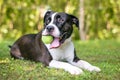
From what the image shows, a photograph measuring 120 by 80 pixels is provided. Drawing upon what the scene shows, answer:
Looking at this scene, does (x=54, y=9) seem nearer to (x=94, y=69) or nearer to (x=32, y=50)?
(x=32, y=50)

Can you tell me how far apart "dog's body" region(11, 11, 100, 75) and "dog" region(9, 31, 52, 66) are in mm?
21

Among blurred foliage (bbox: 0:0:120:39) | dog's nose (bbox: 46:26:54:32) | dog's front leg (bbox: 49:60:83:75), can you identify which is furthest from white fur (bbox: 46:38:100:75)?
blurred foliage (bbox: 0:0:120:39)

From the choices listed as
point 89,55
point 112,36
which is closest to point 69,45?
point 89,55

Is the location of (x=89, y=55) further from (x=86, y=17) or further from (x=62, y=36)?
(x=86, y=17)

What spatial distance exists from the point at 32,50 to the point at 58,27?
1.06 metres

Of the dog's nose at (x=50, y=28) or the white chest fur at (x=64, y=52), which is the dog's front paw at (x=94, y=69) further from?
the dog's nose at (x=50, y=28)

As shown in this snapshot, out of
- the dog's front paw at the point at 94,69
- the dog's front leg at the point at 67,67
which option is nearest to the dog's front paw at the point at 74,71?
the dog's front leg at the point at 67,67

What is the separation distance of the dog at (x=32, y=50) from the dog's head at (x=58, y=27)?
0.32 metres

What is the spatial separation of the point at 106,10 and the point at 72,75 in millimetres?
9996

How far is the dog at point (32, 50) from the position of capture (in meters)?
7.57

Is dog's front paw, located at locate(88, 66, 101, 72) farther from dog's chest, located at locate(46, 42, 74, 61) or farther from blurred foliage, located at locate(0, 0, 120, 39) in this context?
blurred foliage, located at locate(0, 0, 120, 39)

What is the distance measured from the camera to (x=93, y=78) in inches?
263

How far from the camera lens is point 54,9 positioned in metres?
16.3

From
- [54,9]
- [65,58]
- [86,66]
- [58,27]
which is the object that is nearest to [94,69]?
[86,66]
